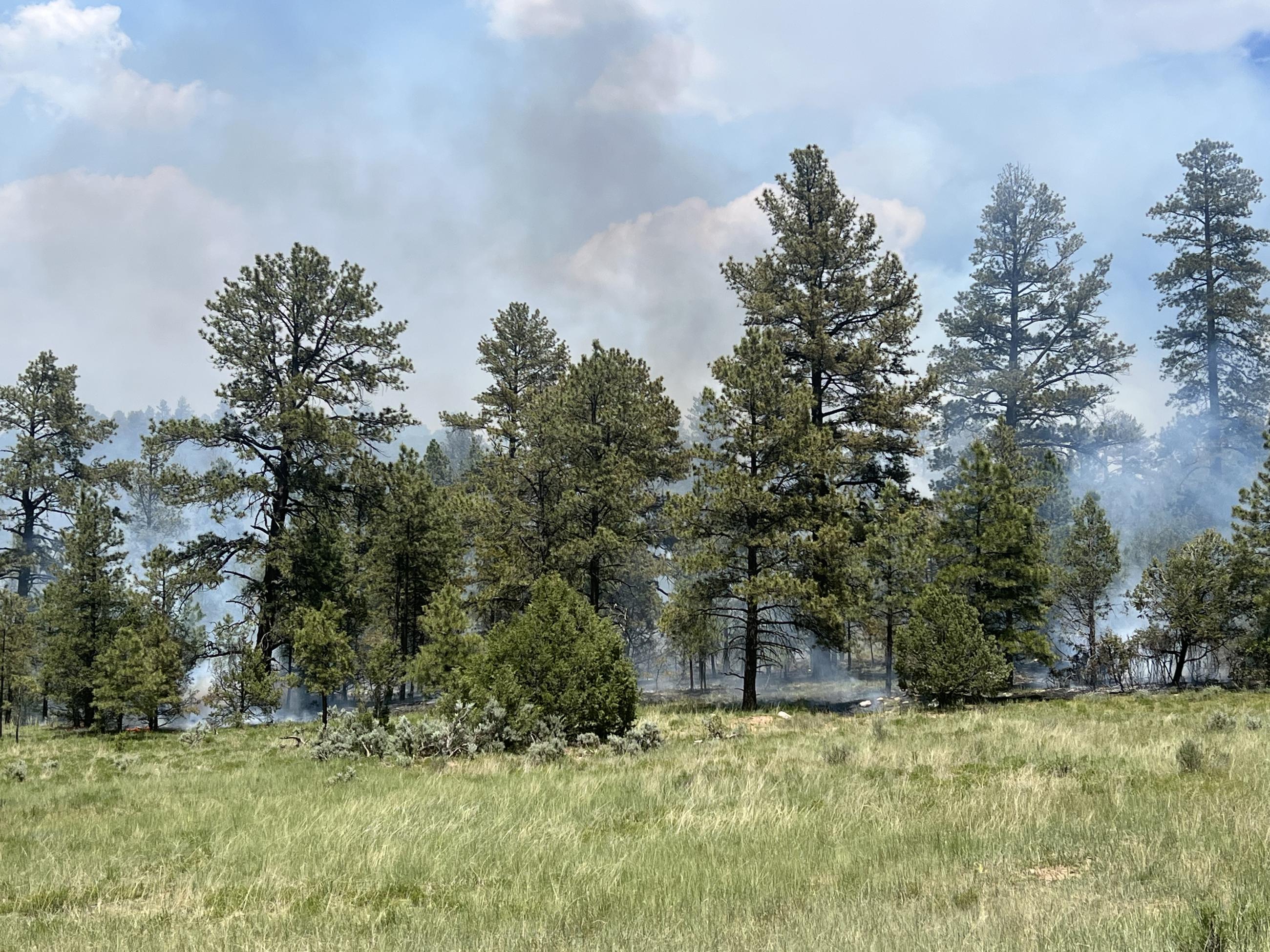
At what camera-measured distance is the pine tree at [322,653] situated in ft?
61.2

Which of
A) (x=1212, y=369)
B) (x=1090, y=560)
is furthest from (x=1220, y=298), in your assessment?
(x=1090, y=560)

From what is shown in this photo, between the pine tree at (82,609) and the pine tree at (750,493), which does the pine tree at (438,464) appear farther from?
the pine tree at (750,493)

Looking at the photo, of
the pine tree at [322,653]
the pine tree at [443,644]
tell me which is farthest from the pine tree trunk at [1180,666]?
the pine tree at [322,653]

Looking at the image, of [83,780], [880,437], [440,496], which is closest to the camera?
[83,780]

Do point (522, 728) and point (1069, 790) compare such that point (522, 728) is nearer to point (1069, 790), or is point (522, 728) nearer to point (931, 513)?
point (1069, 790)

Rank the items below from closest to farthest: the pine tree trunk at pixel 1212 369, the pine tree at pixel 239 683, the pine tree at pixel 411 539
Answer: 1. the pine tree at pixel 239 683
2. the pine tree at pixel 411 539
3. the pine tree trunk at pixel 1212 369

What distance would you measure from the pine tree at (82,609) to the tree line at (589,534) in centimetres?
9

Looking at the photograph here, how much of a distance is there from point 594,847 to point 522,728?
739 centimetres

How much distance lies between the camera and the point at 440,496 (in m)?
32.9

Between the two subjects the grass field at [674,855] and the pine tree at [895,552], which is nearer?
the grass field at [674,855]

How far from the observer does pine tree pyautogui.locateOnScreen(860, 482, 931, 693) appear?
2491 cm

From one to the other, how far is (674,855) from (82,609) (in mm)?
26640

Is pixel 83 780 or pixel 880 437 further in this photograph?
pixel 880 437

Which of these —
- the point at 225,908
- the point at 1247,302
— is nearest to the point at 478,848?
the point at 225,908
